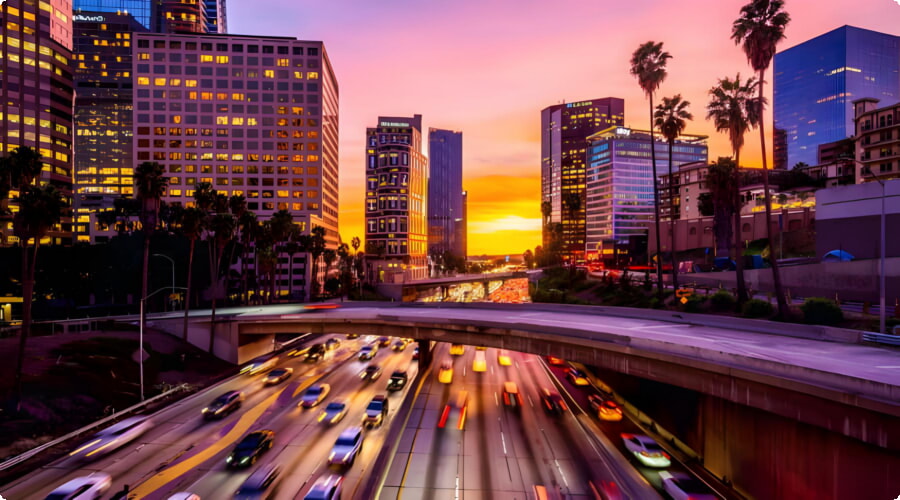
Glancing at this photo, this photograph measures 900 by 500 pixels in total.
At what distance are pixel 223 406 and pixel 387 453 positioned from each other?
15708 millimetres

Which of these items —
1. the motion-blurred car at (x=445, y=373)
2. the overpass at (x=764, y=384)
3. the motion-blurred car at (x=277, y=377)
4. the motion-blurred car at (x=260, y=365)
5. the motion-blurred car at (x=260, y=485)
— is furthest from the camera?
the motion-blurred car at (x=260, y=365)

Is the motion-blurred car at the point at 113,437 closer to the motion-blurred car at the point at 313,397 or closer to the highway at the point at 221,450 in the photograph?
the highway at the point at 221,450

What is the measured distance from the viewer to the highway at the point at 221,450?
72.2ft

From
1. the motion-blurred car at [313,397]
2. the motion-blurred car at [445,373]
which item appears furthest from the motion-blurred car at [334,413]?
the motion-blurred car at [445,373]

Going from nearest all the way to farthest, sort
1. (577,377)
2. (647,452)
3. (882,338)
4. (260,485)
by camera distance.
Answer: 1. (260,485)
2. (882,338)
3. (647,452)
4. (577,377)

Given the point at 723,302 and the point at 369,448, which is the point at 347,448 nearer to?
the point at 369,448

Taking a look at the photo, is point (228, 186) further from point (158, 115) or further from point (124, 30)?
point (124, 30)

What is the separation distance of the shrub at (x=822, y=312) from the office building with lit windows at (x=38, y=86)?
14472 centimetres

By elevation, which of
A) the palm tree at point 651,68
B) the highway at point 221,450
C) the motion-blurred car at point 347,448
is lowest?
the highway at point 221,450

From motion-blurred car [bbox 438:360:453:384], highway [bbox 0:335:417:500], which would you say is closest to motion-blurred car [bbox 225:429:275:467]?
highway [bbox 0:335:417:500]

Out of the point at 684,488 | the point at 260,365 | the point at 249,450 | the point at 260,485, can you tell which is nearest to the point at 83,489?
the point at 249,450

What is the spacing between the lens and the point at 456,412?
1305 inches

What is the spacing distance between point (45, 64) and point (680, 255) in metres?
165

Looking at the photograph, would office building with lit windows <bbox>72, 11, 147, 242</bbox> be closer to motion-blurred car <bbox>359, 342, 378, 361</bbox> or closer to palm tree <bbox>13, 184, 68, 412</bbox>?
motion-blurred car <bbox>359, 342, 378, 361</bbox>
